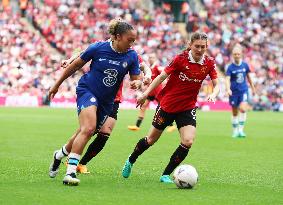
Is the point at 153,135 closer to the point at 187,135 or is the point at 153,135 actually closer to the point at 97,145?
the point at 187,135

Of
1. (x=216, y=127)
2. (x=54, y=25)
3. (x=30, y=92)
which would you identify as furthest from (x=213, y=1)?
(x=216, y=127)

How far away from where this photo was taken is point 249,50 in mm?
48031

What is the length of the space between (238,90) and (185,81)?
1185cm

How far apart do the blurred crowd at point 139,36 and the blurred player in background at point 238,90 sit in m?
18.1

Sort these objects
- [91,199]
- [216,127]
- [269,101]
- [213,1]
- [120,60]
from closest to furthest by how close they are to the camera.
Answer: [91,199] < [120,60] < [216,127] < [269,101] < [213,1]

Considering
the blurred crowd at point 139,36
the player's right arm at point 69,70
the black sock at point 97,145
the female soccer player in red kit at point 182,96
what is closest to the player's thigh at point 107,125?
the black sock at point 97,145

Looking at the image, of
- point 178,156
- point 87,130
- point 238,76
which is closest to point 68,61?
point 87,130

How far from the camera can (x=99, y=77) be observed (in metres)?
11.0

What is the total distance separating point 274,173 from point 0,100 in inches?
1202

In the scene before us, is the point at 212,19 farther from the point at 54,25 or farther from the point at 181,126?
the point at 181,126

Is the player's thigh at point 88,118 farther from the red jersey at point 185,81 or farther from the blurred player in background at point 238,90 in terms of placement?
the blurred player in background at point 238,90

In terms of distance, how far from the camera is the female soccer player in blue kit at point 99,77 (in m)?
10.7

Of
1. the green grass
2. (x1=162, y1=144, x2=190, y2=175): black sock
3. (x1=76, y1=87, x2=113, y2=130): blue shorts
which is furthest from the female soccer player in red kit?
(x1=76, y1=87, x2=113, y2=130): blue shorts

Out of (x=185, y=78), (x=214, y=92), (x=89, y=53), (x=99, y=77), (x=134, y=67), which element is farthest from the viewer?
(x=214, y=92)
